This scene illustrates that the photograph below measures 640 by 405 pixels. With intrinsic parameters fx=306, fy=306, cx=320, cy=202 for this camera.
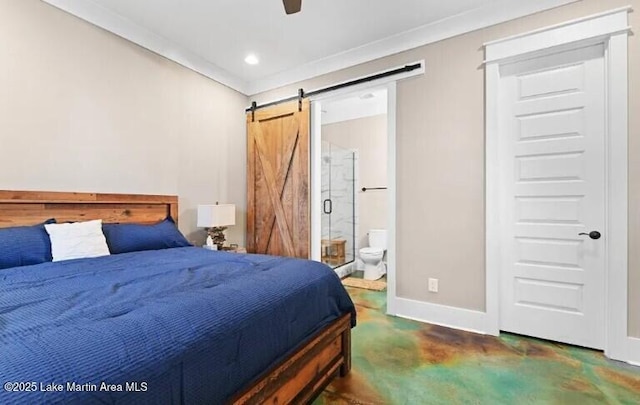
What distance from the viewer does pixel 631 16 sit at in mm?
2150

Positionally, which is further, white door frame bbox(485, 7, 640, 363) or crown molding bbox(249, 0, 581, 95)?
Answer: crown molding bbox(249, 0, 581, 95)

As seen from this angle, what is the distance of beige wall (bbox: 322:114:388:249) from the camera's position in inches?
197

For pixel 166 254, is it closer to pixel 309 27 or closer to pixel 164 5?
pixel 164 5

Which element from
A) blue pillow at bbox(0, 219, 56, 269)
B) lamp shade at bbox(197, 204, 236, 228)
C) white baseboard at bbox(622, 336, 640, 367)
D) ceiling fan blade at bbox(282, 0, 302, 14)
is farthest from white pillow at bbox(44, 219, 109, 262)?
white baseboard at bbox(622, 336, 640, 367)

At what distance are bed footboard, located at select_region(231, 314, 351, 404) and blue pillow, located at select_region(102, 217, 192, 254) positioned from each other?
1.74 metres

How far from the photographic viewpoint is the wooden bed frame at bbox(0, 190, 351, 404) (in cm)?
134

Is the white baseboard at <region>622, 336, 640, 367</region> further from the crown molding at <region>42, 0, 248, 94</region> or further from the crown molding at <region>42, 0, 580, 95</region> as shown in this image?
the crown molding at <region>42, 0, 248, 94</region>

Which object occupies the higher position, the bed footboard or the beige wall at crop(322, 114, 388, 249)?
the beige wall at crop(322, 114, 388, 249)

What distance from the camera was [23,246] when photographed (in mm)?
1938

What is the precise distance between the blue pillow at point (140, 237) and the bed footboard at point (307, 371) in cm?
174

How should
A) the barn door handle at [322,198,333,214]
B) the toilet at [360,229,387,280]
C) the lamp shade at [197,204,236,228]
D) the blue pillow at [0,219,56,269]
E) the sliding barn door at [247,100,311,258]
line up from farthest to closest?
the barn door handle at [322,198,333,214] → the toilet at [360,229,387,280] → the sliding barn door at [247,100,311,258] → the lamp shade at [197,204,236,228] → the blue pillow at [0,219,56,269]

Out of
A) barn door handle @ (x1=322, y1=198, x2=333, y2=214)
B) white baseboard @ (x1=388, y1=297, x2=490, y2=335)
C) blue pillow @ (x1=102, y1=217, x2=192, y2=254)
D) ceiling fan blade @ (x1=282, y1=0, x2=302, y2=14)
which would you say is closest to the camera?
ceiling fan blade @ (x1=282, y1=0, x2=302, y2=14)

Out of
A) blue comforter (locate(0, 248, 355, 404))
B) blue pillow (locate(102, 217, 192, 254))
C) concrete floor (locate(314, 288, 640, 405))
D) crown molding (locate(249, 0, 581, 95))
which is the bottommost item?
concrete floor (locate(314, 288, 640, 405))

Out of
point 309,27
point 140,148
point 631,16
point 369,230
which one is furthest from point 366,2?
point 369,230
